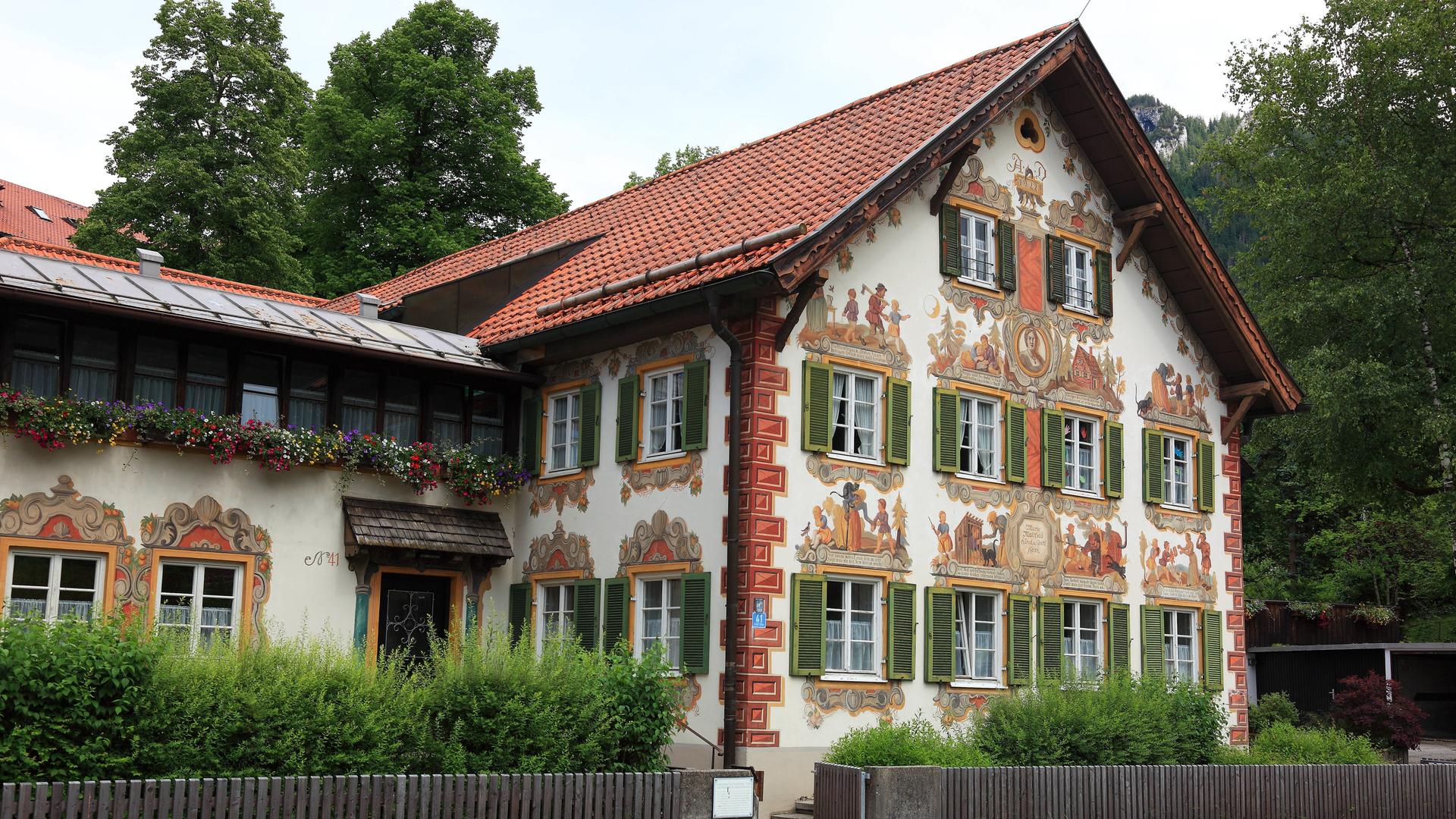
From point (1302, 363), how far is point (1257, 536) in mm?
26966

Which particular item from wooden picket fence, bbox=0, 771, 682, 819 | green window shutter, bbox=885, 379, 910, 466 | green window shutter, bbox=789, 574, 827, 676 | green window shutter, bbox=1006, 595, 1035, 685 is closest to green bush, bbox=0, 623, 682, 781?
wooden picket fence, bbox=0, 771, 682, 819

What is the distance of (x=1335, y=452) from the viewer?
3266cm

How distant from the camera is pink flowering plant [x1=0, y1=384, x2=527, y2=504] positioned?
59.3ft

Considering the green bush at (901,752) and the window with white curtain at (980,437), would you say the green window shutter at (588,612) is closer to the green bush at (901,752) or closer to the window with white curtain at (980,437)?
the green bush at (901,752)

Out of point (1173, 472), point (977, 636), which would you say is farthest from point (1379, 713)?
point (977, 636)

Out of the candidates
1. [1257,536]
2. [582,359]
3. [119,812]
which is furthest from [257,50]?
[1257,536]

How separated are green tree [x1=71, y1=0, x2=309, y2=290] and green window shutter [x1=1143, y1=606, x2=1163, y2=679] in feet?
73.0

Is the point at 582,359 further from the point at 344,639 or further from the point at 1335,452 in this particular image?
the point at 1335,452

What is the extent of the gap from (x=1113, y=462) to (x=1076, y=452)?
→ 709 millimetres

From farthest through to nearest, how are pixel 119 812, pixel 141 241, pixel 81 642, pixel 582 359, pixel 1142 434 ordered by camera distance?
pixel 141 241 < pixel 1142 434 < pixel 582 359 < pixel 81 642 < pixel 119 812

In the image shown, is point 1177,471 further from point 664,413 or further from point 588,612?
point 588,612

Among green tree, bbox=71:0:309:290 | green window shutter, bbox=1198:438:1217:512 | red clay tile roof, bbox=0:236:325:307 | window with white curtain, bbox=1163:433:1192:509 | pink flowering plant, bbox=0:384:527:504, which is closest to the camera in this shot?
pink flowering plant, bbox=0:384:527:504

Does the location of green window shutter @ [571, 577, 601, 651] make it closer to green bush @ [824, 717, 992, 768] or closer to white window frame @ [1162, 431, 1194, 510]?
green bush @ [824, 717, 992, 768]

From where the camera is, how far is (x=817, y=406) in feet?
64.5
